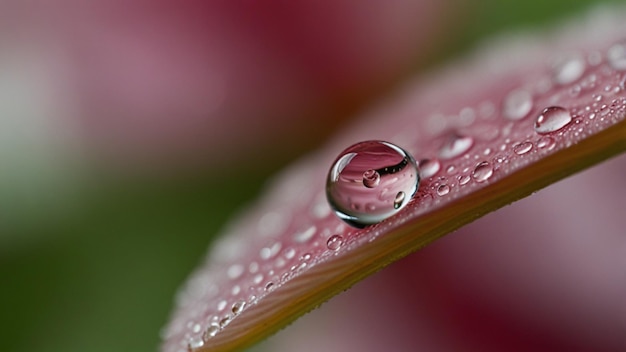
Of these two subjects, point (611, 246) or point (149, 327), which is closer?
point (611, 246)

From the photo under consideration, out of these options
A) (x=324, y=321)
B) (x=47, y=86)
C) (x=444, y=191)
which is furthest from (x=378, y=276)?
(x=47, y=86)

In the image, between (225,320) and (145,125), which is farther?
(145,125)

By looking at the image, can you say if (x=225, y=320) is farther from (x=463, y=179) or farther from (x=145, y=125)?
(x=145, y=125)

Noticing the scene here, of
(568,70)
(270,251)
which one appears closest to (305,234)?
(270,251)

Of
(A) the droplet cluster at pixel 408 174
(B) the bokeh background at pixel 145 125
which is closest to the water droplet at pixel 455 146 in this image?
(A) the droplet cluster at pixel 408 174

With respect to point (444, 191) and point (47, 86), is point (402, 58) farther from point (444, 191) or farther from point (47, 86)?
point (444, 191)

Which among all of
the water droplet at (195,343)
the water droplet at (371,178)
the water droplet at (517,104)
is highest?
the water droplet at (517,104)

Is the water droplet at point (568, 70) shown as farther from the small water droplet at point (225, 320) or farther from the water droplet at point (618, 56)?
the small water droplet at point (225, 320)
